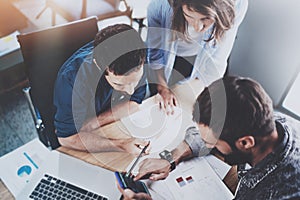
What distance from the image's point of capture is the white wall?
0.78 m

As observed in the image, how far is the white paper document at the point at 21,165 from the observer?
0.95 metres

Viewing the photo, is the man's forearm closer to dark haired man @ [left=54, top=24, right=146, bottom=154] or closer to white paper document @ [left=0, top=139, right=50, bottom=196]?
dark haired man @ [left=54, top=24, right=146, bottom=154]

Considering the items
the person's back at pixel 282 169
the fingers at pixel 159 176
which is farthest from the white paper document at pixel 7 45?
the person's back at pixel 282 169

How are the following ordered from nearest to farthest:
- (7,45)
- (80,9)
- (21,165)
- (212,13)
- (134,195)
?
(212,13) → (134,195) → (21,165) → (7,45) → (80,9)

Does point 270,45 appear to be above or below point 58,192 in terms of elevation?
above

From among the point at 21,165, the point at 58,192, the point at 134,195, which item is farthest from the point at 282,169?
the point at 21,165

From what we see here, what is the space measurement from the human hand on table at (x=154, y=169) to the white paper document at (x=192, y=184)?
0.05 ft

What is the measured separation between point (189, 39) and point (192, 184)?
14.8 inches

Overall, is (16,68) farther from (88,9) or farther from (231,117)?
(231,117)

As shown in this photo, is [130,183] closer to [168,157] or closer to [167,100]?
[168,157]

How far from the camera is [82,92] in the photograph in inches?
32.6

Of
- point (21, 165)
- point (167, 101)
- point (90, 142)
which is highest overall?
point (167, 101)

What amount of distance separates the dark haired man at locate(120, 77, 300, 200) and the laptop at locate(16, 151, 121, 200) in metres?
0.30

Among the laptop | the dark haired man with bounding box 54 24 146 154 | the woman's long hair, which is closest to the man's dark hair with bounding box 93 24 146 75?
the dark haired man with bounding box 54 24 146 154
